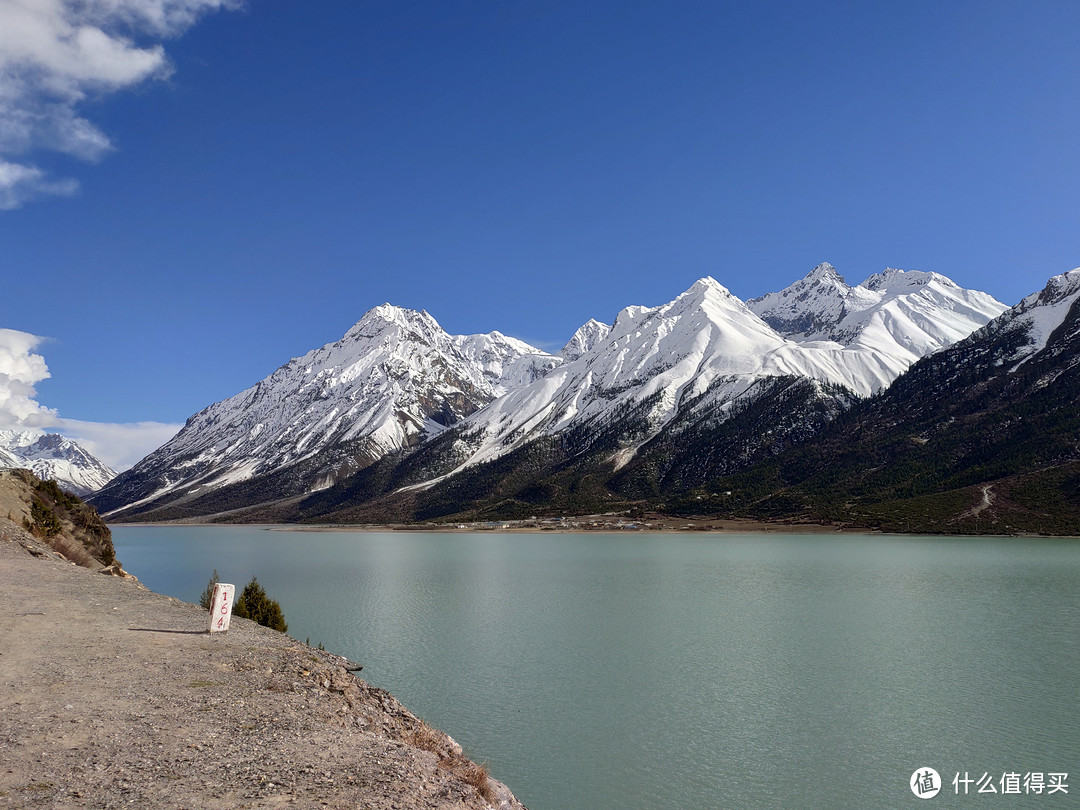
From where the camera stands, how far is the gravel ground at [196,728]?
40.5 feet

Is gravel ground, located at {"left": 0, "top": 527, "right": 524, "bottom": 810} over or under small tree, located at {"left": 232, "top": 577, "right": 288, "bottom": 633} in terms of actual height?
over

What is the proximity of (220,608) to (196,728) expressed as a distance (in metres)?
11.8

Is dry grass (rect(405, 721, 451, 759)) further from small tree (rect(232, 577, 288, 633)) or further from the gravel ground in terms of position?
small tree (rect(232, 577, 288, 633))

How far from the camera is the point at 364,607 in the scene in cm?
6197

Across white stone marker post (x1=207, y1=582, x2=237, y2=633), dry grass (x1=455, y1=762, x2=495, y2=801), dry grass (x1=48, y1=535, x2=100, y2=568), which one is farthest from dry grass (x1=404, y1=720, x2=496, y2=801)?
dry grass (x1=48, y1=535, x2=100, y2=568)

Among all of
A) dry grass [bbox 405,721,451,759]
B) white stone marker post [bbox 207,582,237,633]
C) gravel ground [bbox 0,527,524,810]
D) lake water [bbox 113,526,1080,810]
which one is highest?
white stone marker post [bbox 207,582,237,633]

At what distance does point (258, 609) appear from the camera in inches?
1510

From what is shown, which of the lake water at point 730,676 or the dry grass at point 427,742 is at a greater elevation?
the dry grass at point 427,742

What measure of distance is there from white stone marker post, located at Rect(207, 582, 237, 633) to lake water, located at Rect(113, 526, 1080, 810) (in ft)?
31.9

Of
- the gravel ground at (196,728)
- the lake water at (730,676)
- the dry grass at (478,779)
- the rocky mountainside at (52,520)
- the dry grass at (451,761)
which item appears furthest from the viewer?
the rocky mountainside at (52,520)

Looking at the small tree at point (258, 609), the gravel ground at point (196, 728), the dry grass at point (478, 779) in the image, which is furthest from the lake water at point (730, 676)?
the gravel ground at point (196, 728)

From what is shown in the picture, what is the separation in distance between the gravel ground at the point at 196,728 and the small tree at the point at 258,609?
35.8ft

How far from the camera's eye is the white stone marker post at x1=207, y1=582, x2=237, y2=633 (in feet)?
85.4

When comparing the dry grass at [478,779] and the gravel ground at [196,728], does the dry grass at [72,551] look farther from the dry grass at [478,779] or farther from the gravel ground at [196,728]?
the dry grass at [478,779]
